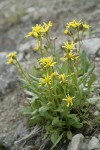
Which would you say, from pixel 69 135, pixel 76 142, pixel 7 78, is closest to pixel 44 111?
pixel 69 135

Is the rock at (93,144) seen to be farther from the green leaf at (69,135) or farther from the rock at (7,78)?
the rock at (7,78)

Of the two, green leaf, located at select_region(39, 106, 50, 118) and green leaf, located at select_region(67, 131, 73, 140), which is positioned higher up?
green leaf, located at select_region(39, 106, 50, 118)

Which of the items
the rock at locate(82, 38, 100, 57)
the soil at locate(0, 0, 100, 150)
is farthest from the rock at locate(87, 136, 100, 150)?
the soil at locate(0, 0, 100, 150)

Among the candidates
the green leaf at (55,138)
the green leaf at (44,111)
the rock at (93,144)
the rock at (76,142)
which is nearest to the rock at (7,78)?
the green leaf at (44,111)

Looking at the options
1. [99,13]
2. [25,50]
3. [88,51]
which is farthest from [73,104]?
[99,13]

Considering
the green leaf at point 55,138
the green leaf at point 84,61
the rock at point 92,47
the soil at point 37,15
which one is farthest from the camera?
the soil at point 37,15

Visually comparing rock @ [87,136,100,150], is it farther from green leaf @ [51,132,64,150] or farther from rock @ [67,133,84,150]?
green leaf @ [51,132,64,150]
